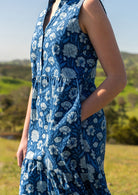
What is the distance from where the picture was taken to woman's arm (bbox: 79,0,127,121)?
4.49 feet

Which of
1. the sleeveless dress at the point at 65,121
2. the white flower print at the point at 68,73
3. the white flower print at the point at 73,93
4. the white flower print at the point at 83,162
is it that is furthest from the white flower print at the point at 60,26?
the white flower print at the point at 83,162

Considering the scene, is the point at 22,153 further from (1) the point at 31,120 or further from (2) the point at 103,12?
(2) the point at 103,12

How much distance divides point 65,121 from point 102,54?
37 centimetres

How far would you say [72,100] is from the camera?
1.43 meters

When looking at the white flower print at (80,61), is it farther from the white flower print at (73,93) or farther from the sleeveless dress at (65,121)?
the white flower print at (73,93)

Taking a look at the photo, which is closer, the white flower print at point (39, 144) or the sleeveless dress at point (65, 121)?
the sleeveless dress at point (65, 121)

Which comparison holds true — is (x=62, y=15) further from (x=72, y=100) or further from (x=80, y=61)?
(x=72, y=100)

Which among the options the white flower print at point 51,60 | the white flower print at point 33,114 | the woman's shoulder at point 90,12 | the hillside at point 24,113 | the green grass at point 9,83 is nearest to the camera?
the woman's shoulder at point 90,12

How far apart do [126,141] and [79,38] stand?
2699 centimetres

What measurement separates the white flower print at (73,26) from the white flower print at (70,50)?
71 mm

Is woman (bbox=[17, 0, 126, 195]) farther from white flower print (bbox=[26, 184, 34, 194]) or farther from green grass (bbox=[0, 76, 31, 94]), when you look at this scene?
green grass (bbox=[0, 76, 31, 94])

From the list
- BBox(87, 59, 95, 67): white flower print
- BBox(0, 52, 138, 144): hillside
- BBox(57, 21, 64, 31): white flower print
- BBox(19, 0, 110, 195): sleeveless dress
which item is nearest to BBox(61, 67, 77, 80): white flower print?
BBox(19, 0, 110, 195): sleeveless dress

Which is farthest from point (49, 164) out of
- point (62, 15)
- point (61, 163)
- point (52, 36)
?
point (62, 15)

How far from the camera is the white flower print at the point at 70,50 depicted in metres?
1.44
